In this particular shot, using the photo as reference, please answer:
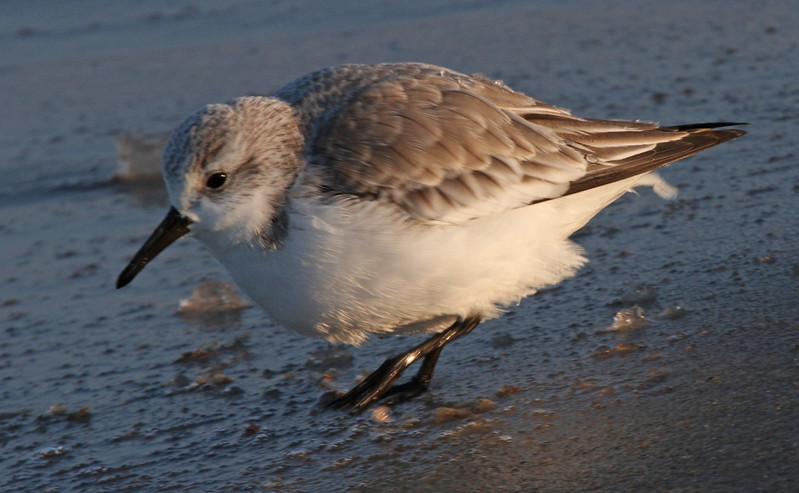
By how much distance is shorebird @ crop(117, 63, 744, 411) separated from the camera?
3.48 metres

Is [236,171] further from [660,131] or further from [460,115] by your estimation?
[660,131]

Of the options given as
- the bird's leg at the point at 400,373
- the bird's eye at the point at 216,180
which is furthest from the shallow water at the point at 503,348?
the bird's eye at the point at 216,180

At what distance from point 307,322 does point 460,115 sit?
0.95m

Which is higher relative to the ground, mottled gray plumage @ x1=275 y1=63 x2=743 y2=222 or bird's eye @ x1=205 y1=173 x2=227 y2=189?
mottled gray plumage @ x1=275 y1=63 x2=743 y2=222

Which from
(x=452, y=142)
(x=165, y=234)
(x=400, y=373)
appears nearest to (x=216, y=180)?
(x=165, y=234)

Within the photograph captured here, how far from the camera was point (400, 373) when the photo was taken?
155 inches

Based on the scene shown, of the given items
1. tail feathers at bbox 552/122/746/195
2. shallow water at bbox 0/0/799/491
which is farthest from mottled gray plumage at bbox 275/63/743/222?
shallow water at bbox 0/0/799/491

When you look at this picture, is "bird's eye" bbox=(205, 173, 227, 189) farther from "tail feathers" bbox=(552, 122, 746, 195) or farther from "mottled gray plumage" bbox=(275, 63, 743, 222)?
"tail feathers" bbox=(552, 122, 746, 195)

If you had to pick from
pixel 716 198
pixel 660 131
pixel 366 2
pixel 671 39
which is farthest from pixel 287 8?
pixel 660 131

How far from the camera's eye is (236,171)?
358 cm

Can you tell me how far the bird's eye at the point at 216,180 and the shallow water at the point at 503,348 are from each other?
0.92 metres

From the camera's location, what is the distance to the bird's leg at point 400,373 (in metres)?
3.86

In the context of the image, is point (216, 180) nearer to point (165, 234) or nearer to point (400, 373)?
point (165, 234)

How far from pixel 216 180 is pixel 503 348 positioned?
4.52ft
